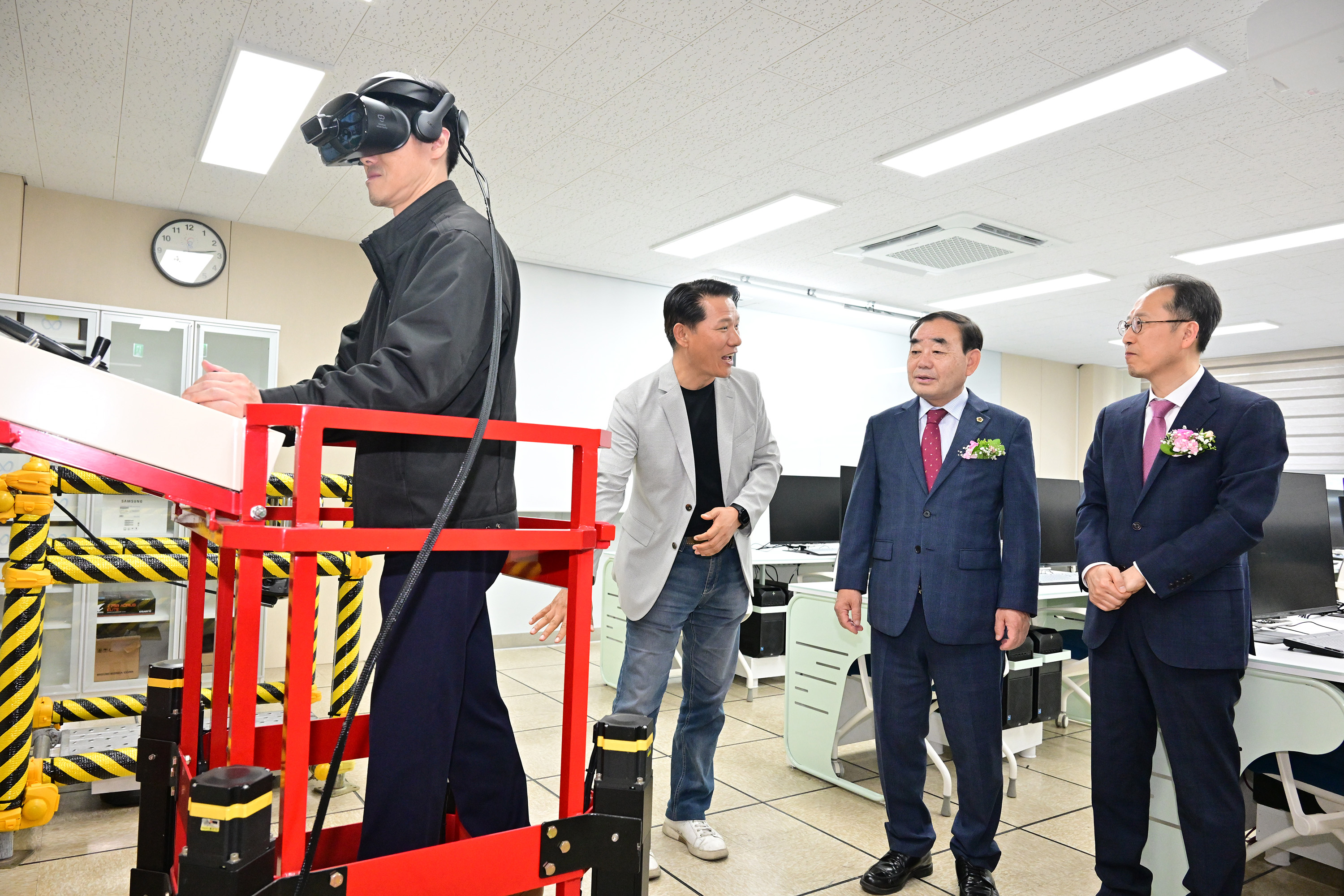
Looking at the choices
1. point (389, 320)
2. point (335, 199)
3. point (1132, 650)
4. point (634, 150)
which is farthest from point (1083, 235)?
point (389, 320)

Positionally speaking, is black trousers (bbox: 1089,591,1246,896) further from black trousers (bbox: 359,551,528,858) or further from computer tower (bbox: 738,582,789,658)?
computer tower (bbox: 738,582,789,658)

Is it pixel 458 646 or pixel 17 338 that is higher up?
pixel 17 338

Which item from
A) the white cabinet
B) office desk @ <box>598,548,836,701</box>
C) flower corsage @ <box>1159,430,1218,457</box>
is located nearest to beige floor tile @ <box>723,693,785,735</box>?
office desk @ <box>598,548,836,701</box>

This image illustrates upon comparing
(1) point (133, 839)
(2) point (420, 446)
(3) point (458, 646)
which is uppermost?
(2) point (420, 446)

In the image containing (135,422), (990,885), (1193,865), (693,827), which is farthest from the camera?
(693,827)

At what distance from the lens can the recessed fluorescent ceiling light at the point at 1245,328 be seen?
7.84m

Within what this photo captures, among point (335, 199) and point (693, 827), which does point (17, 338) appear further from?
point (335, 199)

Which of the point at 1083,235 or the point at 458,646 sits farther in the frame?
the point at 1083,235

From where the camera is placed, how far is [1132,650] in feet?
6.79

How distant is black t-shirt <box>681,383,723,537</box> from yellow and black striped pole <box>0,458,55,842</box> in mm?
1976

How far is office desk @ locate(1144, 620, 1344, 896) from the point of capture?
1.97m

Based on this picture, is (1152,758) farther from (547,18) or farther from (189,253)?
(189,253)

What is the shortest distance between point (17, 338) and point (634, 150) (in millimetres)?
→ 3273

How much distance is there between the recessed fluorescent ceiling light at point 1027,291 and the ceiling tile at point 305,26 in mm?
4293
